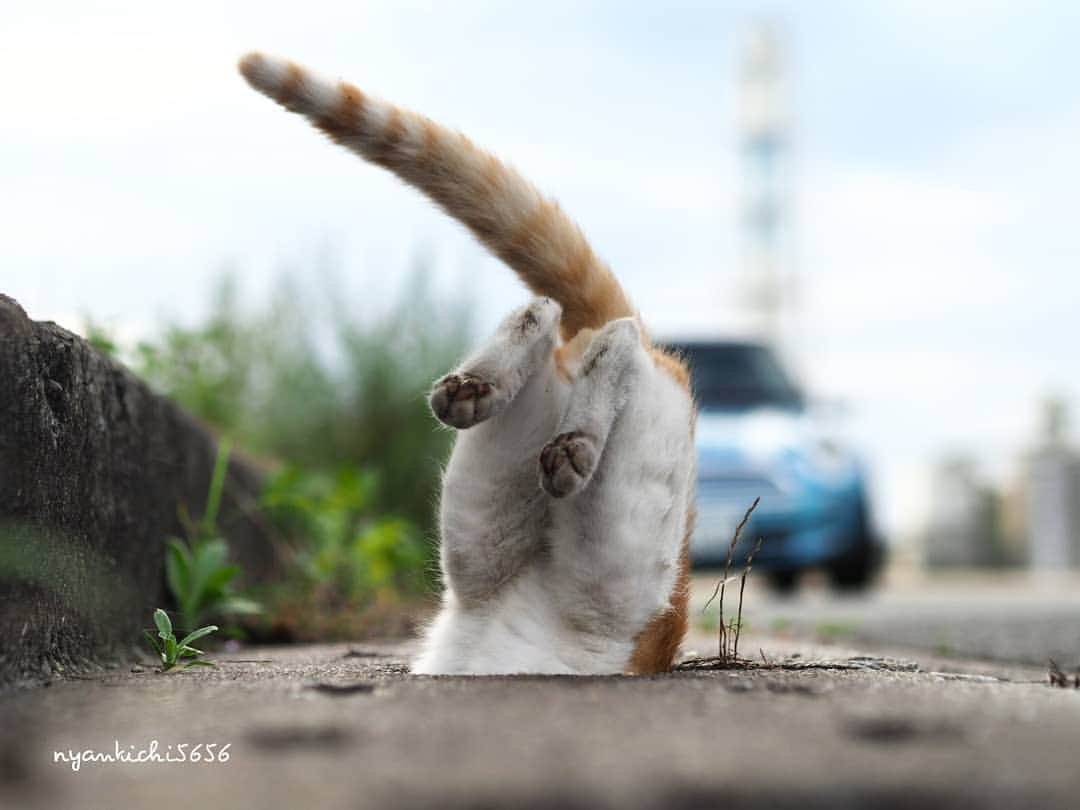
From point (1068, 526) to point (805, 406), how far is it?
6784mm

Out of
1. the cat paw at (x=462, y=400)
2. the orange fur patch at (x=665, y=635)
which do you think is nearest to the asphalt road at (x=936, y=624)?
the orange fur patch at (x=665, y=635)

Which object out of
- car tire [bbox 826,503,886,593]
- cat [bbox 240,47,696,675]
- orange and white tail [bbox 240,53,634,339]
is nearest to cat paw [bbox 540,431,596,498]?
cat [bbox 240,47,696,675]

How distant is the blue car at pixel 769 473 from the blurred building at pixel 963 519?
25.3 ft

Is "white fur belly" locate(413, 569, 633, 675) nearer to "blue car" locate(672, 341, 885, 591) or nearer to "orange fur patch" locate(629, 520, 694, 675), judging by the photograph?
"orange fur patch" locate(629, 520, 694, 675)

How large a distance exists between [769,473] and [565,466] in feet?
17.6

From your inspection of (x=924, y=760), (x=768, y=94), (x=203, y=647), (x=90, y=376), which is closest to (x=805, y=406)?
(x=203, y=647)

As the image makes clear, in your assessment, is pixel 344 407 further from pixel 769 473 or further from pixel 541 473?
pixel 541 473

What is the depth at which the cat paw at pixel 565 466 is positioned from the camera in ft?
6.90

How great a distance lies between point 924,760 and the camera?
1.33m

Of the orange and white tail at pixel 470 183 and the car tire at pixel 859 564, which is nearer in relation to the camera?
the orange and white tail at pixel 470 183

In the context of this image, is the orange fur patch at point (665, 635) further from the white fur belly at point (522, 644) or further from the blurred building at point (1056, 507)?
the blurred building at point (1056, 507)

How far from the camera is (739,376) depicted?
8031mm

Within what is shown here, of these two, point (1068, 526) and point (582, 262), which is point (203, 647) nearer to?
point (582, 262)

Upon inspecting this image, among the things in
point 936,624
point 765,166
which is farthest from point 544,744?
point 765,166
